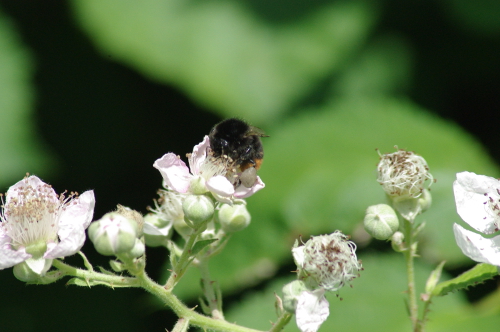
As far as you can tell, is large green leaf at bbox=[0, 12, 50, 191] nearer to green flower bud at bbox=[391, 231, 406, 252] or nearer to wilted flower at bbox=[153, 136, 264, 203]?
wilted flower at bbox=[153, 136, 264, 203]

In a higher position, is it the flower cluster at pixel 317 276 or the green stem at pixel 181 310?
the flower cluster at pixel 317 276

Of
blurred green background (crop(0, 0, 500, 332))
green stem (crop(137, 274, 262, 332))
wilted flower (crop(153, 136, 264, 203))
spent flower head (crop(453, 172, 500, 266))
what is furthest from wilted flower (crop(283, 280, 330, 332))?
blurred green background (crop(0, 0, 500, 332))

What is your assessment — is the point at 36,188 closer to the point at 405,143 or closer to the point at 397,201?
the point at 397,201

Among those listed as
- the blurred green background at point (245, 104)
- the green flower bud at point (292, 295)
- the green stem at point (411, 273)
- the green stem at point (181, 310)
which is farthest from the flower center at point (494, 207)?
the green stem at point (181, 310)

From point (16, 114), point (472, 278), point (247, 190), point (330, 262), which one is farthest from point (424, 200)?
point (16, 114)

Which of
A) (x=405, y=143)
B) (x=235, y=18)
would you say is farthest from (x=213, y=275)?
(x=235, y=18)

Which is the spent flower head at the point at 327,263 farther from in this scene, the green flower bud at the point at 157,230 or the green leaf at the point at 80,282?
the green leaf at the point at 80,282

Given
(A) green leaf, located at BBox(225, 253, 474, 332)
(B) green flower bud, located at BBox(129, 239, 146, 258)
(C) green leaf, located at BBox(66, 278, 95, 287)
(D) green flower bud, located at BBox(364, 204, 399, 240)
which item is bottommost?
(A) green leaf, located at BBox(225, 253, 474, 332)

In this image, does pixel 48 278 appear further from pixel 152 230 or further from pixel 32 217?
pixel 152 230
